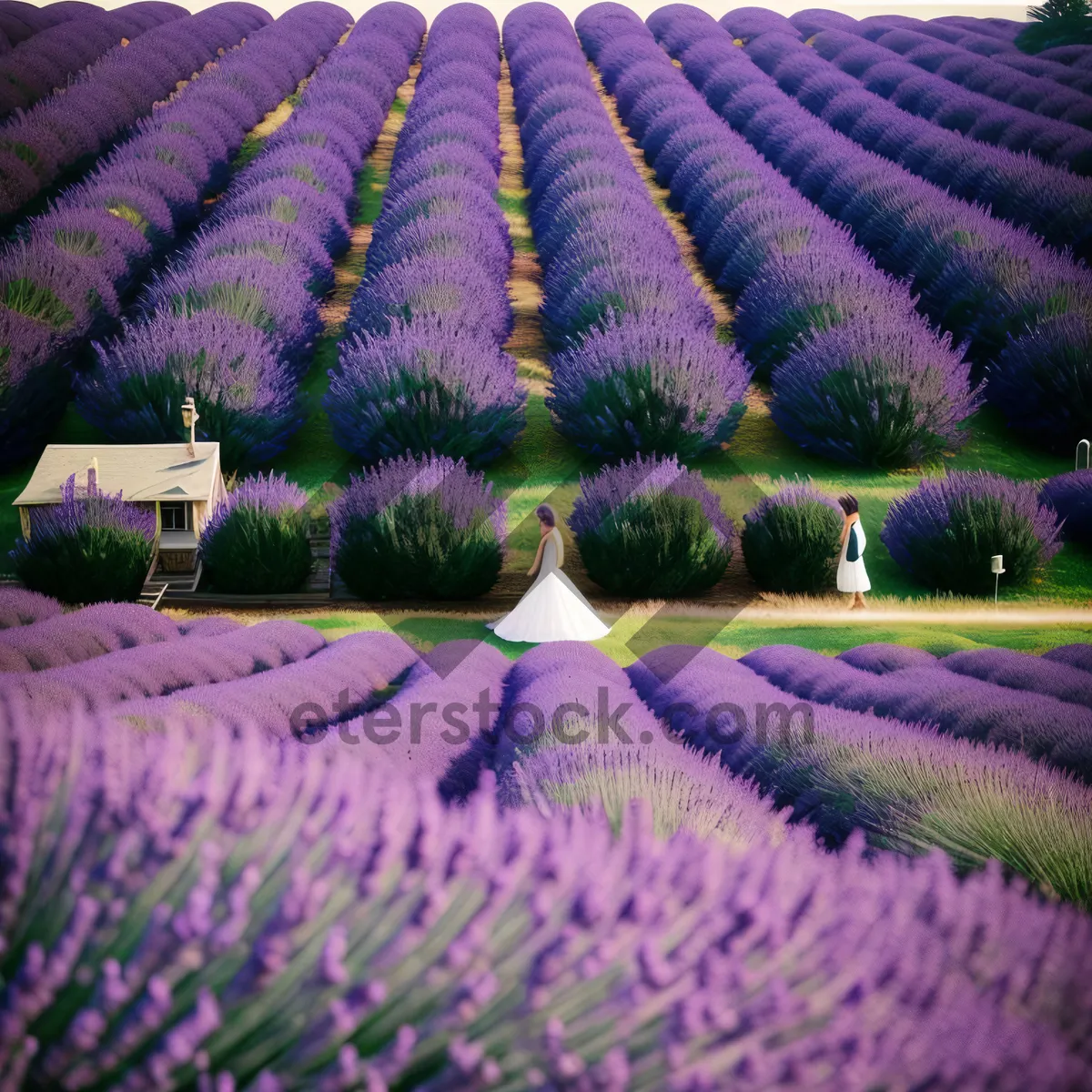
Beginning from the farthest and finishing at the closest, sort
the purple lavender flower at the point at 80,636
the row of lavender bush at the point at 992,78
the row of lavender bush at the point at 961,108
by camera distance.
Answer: the row of lavender bush at the point at 992,78 < the row of lavender bush at the point at 961,108 < the purple lavender flower at the point at 80,636

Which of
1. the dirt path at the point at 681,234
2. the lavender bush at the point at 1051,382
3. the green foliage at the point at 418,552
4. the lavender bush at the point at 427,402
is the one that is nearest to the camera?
the green foliage at the point at 418,552

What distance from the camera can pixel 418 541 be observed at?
8.35 m

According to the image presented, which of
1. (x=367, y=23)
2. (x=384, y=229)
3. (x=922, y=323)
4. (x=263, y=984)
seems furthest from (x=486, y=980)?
(x=367, y=23)

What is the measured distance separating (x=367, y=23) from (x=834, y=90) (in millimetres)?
12856

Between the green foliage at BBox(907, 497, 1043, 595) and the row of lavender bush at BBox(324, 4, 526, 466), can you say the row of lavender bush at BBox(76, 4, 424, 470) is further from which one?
the green foliage at BBox(907, 497, 1043, 595)

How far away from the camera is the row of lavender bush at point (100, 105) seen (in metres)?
17.0

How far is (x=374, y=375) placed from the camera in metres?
10.4

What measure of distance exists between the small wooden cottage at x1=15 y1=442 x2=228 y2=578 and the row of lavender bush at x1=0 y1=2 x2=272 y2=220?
788cm

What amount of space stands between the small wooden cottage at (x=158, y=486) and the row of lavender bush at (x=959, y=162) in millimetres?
A: 9583

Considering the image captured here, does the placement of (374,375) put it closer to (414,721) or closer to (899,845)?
(414,721)

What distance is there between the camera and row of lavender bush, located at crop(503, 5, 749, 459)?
10383mm

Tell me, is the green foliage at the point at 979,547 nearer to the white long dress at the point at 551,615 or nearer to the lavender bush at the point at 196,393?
the white long dress at the point at 551,615

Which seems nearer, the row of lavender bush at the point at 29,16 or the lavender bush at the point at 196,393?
the lavender bush at the point at 196,393

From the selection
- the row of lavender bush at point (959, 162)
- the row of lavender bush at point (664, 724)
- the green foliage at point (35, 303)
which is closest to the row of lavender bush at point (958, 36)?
the row of lavender bush at point (959, 162)
